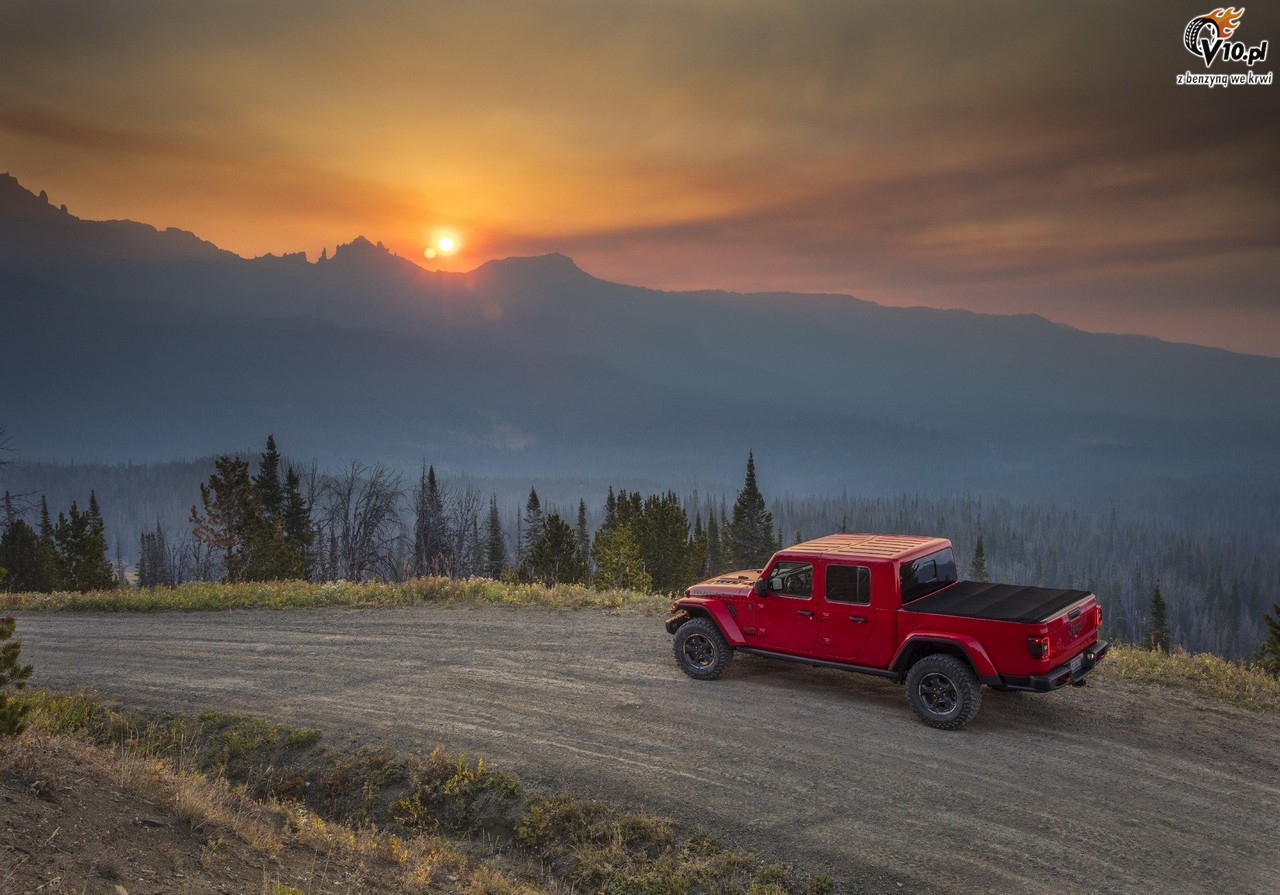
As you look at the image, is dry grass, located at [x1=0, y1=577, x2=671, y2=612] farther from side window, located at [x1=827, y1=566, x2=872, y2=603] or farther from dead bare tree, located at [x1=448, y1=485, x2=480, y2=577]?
dead bare tree, located at [x1=448, y1=485, x2=480, y2=577]

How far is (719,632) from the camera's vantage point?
12.4 metres

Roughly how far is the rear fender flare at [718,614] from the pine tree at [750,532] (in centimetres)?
8069

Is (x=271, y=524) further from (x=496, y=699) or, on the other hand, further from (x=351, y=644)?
(x=496, y=699)

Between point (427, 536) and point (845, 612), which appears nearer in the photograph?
point (845, 612)

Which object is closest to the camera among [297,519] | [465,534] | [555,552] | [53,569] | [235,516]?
[235,516]

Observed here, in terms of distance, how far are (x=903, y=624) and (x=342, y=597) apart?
47.9ft

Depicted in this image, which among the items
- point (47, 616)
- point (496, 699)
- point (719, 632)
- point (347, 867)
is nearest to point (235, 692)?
point (496, 699)

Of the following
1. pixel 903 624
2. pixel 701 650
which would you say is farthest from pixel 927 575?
pixel 701 650

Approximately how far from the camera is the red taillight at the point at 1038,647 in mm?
9344

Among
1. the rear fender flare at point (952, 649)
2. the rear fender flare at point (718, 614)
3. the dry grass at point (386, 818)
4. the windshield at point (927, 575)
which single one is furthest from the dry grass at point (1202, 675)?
the dry grass at point (386, 818)

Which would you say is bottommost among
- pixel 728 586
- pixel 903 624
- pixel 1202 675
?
pixel 1202 675

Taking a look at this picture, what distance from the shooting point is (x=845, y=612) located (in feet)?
36.2

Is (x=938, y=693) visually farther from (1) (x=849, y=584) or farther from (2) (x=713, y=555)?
(2) (x=713, y=555)

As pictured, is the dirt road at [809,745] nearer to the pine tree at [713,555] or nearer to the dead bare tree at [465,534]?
the dead bare tree at [465,534]
